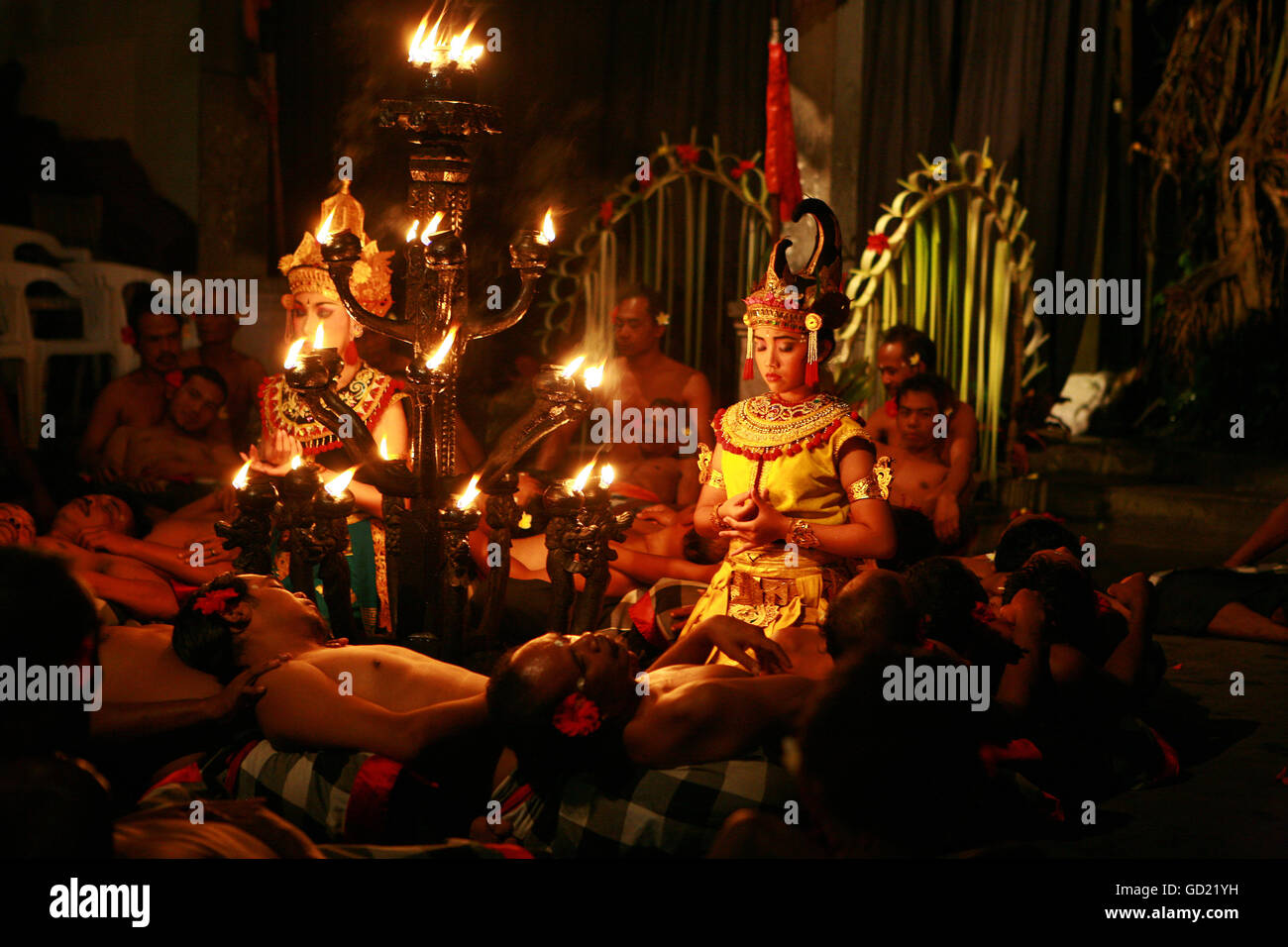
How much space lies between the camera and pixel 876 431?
196 inches

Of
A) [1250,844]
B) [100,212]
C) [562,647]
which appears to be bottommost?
[1250,844]

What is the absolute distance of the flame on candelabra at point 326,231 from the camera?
9.46 feet

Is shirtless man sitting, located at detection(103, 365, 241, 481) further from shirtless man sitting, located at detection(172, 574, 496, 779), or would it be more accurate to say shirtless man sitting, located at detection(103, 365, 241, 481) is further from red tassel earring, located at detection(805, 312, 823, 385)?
red tassel earring, located at detection(805, 312, 823, 385)

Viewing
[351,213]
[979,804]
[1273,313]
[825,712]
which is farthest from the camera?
[1273,313]

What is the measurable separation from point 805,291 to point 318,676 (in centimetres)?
139

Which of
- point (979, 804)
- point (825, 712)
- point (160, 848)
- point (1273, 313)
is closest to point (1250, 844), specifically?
point (979, 804)

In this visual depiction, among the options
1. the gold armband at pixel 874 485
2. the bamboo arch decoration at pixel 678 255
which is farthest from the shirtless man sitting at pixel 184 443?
the gold armband at pixel 874 485

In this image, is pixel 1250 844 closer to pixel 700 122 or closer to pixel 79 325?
pixel 700 122

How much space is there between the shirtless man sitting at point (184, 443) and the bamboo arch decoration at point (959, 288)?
2.69 m

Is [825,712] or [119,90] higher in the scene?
[119,90]

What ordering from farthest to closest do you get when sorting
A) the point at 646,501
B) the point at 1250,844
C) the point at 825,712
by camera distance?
the point at 646,501 < the point at 1250,844 < the point at 825,712

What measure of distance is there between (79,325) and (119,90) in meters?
1.29

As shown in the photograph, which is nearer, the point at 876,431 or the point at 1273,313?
the point at 876,431

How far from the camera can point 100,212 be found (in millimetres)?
6918
